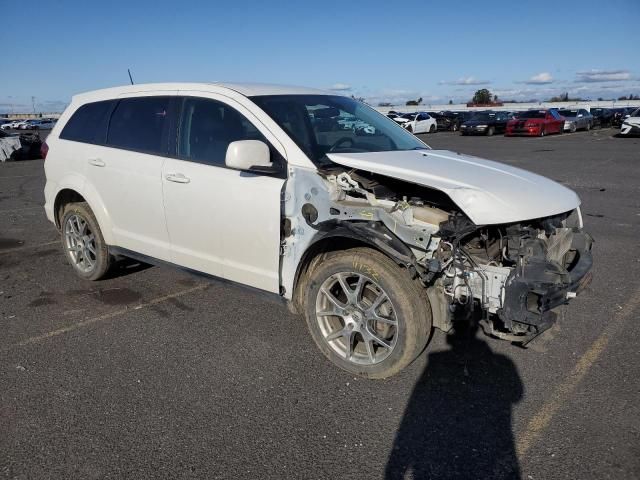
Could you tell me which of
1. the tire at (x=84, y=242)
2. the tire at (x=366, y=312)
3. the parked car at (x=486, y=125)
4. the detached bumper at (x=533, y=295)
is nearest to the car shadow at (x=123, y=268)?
the tire at (x=84, y=242)

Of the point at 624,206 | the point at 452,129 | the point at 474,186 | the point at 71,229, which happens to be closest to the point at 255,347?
the point at 474,186

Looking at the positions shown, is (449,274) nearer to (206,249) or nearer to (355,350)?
(355,350)

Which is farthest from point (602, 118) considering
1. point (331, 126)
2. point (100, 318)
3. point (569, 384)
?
point (100, 318)

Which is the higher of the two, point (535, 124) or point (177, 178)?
point (177, 178)

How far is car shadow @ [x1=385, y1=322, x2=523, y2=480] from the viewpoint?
2633 millimetres

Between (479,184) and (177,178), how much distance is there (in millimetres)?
2316

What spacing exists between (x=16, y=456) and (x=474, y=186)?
2.94 m

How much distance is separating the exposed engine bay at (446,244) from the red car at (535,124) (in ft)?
94.4

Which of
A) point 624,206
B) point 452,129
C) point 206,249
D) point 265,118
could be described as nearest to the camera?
point 265,118

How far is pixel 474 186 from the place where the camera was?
10.3ft

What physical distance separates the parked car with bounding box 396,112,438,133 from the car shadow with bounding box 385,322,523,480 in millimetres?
32773

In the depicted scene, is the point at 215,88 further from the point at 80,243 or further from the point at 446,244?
the point at 80,243

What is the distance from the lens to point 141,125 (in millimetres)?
4621

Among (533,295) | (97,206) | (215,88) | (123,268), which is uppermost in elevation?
(215,88)
